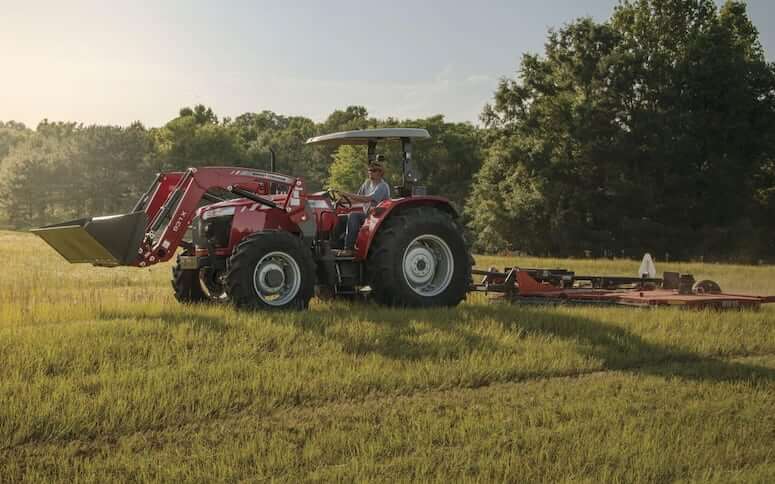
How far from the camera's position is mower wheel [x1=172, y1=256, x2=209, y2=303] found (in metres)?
11.2

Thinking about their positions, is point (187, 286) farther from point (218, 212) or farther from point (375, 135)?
point (375, 135)

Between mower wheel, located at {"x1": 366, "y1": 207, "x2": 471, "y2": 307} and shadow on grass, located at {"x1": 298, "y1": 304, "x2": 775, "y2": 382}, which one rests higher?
mower wheel, located at {"x1": 366, "y1": 207, "x2": 471, "y2": 307}

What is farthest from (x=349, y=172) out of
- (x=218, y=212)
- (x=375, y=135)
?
(x=218, y=212)

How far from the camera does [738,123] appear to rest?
1501 inches

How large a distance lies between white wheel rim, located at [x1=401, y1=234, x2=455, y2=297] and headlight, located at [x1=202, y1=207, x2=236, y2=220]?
2.47m

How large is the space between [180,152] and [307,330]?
7394cm

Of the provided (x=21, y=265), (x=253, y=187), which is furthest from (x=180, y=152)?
(x=253, y=187)

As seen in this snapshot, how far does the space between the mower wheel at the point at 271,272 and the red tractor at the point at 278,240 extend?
0.5 inches

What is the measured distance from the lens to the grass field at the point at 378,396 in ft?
17.1

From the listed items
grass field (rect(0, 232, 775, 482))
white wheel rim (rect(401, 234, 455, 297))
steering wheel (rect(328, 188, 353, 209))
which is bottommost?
grass field (rect(0, 232, 775, 482))

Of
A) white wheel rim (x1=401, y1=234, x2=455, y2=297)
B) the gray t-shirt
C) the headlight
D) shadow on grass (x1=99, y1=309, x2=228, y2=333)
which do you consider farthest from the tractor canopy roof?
shadow on grass (x1=99, y1=309, x2=228, y2=333)

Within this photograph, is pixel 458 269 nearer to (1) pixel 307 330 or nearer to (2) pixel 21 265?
(1) pixel 307 330

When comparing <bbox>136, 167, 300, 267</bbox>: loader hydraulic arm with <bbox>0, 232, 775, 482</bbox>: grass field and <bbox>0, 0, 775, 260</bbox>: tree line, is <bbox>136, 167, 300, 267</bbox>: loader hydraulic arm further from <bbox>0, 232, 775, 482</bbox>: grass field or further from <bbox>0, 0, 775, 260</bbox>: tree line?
<bbox>0, 0, 775, 260</bbox>: tree line

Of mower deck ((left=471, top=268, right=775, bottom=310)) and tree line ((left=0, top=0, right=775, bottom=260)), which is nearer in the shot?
mower deck ((left=471, top=268, right=775, bottom=310))
